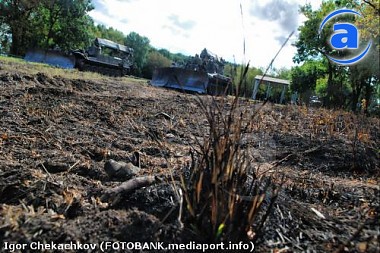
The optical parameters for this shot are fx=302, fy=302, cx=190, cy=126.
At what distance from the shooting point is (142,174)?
109 inches

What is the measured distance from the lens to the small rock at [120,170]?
8.82ft

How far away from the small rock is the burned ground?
7 centimetres

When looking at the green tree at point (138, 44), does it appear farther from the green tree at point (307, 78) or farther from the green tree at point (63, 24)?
the green tree at point (307, 78)

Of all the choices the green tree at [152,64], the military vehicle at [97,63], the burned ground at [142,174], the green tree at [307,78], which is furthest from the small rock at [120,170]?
the green tree at [152,64]

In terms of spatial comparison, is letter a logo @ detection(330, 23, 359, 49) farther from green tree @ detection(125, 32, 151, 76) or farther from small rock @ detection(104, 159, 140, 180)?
green tree @ detection(125, 32, 151, 76)

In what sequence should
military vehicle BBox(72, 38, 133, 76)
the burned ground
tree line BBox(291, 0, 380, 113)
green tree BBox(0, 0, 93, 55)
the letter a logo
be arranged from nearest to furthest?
1. the burned ground
2. the letter a logo
3. tree line BBox(291, 0, 380, 113)
4. military vehicle BBox(72, 38, 133, 76)
5. green tree BBox(0, 0, 93, 55)

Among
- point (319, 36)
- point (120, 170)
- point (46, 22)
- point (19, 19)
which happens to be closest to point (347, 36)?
point (120, 170)

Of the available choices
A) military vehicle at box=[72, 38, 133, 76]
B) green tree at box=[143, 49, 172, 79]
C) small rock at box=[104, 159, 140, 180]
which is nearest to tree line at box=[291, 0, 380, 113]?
small rock at box=[104, 159, 140, 180]

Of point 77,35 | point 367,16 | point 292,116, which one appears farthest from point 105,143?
point 77,35

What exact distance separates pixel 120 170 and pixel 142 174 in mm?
201

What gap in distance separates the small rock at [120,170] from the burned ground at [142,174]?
0.07 m

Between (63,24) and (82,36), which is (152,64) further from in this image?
(63,24)

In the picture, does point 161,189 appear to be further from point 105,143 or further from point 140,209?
point 105,143

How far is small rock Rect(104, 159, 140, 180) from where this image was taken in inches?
106
